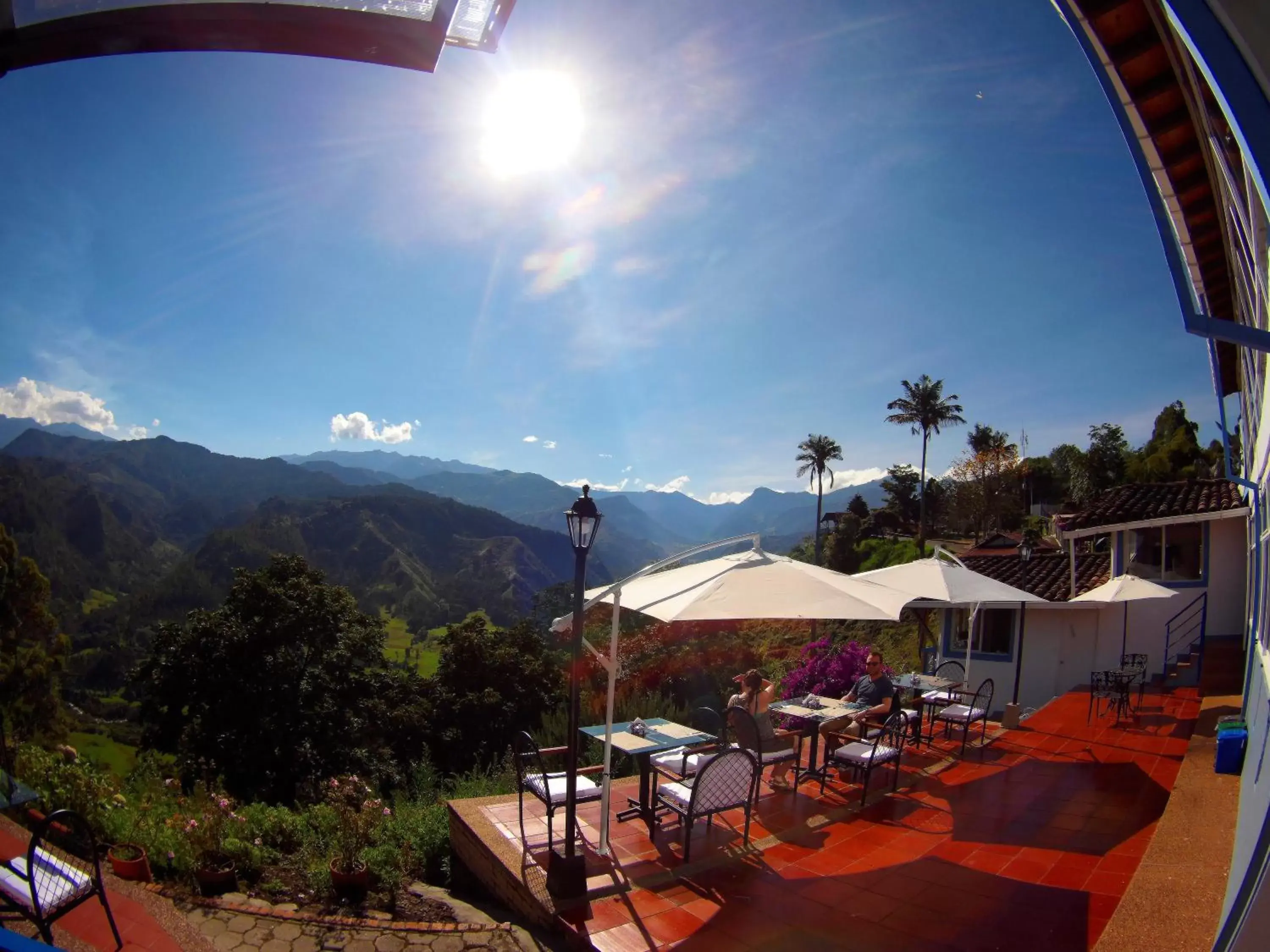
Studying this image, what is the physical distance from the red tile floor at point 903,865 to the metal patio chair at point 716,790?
0.30 meters

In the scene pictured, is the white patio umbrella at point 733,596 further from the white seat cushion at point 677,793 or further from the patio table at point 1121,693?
the patio table at point 1121,693

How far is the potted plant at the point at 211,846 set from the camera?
487cm

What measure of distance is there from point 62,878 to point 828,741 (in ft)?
19.0

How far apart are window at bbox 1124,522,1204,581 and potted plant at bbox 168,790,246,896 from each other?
16.1 meters

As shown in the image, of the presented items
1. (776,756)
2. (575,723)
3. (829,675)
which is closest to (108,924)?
(575,723)

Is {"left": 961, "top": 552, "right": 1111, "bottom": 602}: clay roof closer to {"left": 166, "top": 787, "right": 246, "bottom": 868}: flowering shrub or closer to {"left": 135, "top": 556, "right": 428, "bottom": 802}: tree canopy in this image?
{"left": 166, "top": 787, "right": 246, "bottom": 868}: flowering shrub

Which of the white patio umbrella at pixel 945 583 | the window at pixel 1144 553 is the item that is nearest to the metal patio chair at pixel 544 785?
the white patio umbrella at pixel 945 583

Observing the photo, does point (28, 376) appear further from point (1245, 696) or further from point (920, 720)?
point (1245, 696)

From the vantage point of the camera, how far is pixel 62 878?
135 inches

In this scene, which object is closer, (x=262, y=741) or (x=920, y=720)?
(x=920, y=720)

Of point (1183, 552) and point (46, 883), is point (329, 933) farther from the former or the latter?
point (1183, 552)

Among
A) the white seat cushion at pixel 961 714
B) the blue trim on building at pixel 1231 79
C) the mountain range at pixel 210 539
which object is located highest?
the blue trim on building at pixel 1231 79

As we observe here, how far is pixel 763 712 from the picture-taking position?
587 cm

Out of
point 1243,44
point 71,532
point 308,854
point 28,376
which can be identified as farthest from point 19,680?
point 71,532
